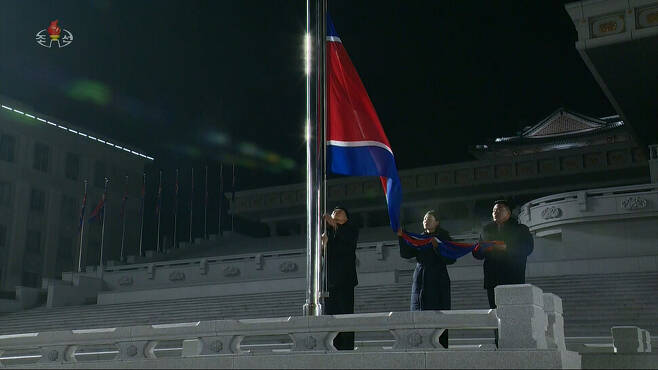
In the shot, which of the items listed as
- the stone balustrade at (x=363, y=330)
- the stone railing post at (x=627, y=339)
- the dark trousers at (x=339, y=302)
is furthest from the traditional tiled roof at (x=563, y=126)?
the stone balustrade at (x=363, y=330)

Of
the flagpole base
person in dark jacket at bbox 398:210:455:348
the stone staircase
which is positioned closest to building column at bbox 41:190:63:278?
the stone staircase

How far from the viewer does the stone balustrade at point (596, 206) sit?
2266cm

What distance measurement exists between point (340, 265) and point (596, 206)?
16351 mm

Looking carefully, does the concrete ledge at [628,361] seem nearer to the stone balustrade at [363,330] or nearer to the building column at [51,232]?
the stone balustrade at [363,330]

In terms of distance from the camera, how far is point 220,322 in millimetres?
8320

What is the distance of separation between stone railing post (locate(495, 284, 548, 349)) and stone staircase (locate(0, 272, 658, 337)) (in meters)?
7.88

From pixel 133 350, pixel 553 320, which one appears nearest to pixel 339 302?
pixel 133 350

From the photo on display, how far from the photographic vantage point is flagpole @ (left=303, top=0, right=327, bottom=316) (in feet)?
27.5

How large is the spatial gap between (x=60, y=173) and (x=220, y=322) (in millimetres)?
35101

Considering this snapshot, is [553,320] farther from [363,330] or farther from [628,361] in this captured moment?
[363,330]

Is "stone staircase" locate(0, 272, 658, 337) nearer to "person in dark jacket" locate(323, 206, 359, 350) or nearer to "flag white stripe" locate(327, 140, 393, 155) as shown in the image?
"person in dark jacket" locate(323, 206, 359, 350)

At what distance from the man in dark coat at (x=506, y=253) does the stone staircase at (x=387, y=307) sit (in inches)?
247

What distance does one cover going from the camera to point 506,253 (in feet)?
28.6

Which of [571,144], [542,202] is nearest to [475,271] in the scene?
[542,202]
